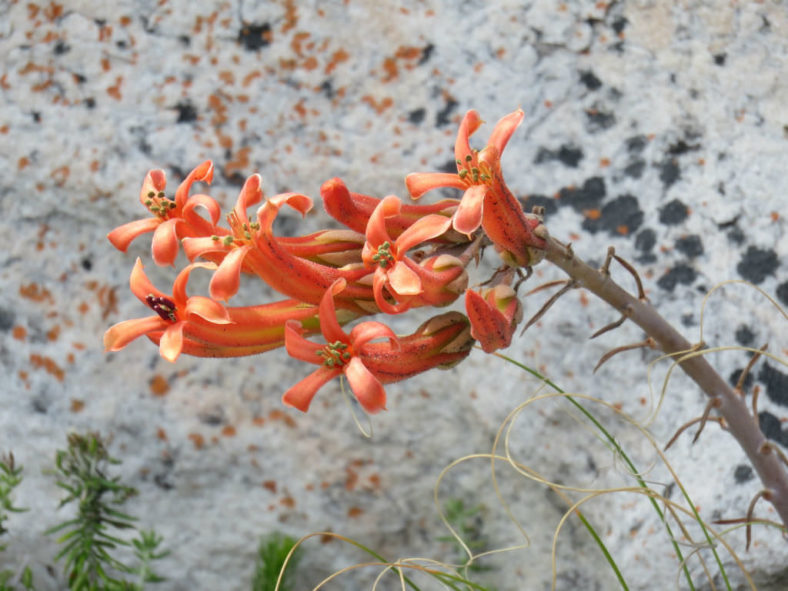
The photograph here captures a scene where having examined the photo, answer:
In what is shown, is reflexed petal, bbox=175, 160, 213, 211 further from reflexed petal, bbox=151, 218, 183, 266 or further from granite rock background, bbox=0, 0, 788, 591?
granite rock background, bbox=0, 0, 788, 591

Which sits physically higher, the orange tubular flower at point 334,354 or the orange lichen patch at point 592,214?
the orange lichen patch at point 592,214

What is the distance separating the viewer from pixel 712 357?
4.77 feet

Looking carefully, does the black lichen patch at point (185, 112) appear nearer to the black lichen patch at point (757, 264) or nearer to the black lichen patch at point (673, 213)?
the black lichen patch at point (673, 213)

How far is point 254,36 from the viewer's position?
1.70 m

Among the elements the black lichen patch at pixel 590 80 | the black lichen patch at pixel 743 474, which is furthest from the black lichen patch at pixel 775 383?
the black lichen patch at pixel 590 80

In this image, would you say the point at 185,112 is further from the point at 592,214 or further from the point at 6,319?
the point at 592,214

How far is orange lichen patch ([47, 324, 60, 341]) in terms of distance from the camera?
1682mm

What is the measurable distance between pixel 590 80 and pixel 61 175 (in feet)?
3.43

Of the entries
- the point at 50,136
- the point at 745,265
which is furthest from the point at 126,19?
the point at 745,265

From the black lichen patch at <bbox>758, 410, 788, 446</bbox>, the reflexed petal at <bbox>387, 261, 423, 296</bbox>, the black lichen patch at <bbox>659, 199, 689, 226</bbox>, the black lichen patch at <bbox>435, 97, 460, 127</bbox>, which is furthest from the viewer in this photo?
the black lichen patch at <bbox>435, 97, 460, 127</bbox>

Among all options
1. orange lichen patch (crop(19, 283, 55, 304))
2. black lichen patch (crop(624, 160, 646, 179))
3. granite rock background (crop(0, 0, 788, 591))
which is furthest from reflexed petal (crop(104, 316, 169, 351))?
black lichen patch (crop(624, 160, 646, 179))

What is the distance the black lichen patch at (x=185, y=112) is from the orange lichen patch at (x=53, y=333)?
48cm

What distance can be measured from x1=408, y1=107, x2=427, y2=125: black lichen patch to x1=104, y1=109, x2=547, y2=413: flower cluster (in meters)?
0.63

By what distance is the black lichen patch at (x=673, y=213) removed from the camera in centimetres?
149
